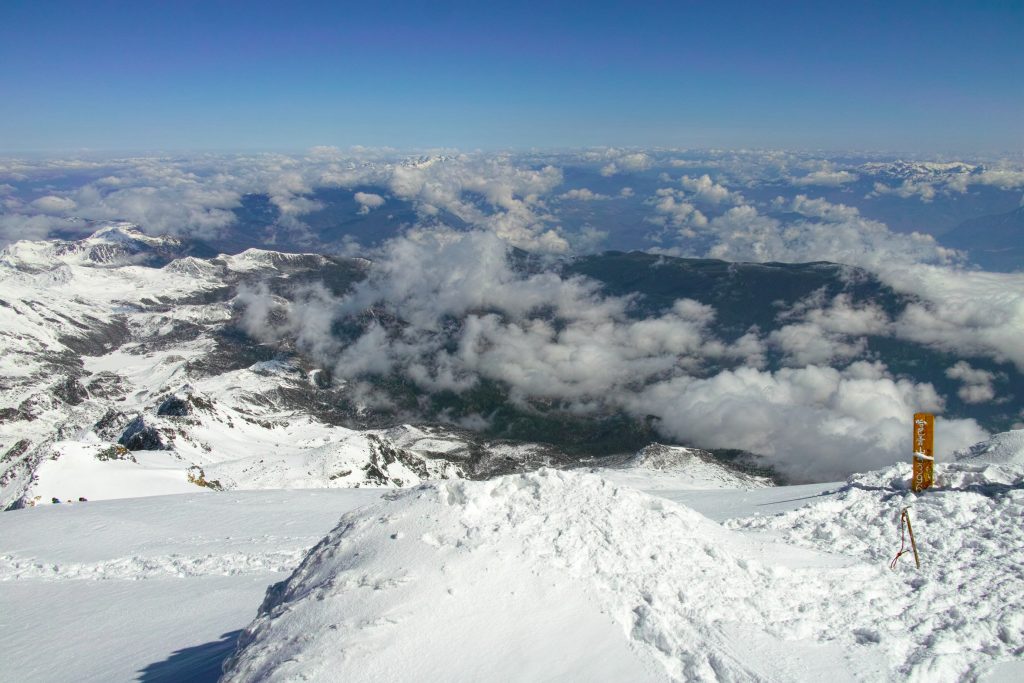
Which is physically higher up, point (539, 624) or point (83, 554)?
point (539, 624)

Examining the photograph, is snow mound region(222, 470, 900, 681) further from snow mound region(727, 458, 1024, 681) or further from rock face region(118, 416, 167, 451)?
rock face region(118, 416, 167, 451)

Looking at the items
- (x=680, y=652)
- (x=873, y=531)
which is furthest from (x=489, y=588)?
(x=873, y=531)

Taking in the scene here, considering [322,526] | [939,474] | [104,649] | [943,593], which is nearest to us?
[943,593]

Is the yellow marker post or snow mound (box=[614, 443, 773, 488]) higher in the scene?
the yellow marker post

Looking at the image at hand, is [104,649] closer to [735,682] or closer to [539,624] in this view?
[539,624]

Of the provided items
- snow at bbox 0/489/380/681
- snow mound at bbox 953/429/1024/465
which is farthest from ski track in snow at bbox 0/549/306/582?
snow mound at bbox 953/429/1024/465

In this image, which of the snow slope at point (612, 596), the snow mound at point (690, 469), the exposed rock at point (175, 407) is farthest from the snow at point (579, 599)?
the snow mound at point (690, 469)

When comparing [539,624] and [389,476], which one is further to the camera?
[389,476]
